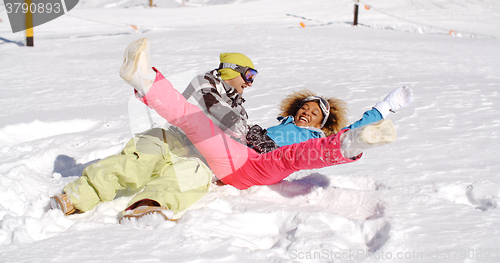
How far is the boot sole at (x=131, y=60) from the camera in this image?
168cm

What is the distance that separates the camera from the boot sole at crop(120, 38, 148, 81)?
168 centimetres

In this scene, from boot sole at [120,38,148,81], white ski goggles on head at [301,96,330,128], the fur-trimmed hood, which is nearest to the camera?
boot sole at [120,38,148,81]

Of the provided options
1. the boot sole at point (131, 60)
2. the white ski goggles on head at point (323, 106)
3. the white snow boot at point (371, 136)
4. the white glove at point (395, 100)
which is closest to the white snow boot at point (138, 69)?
the boot sole at point (131, 60)

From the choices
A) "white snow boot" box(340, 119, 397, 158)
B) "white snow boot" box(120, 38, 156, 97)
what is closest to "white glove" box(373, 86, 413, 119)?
"white snow boot" box(340, 119, 397, 158)

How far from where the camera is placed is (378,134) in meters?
1.56

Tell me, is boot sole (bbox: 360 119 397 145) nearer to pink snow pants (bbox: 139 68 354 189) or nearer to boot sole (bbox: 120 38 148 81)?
pink snow pants (bbox: 139 68 354 189)

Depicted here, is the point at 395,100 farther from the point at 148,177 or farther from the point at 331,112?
the point at 148,177

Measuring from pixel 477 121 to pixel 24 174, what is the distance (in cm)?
355

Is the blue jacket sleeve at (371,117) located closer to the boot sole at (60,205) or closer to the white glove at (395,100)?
the white glove at (395,100)

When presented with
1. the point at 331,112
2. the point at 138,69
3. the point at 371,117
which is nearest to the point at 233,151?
the point at 138,69

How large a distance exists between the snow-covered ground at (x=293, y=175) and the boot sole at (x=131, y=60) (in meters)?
0.68

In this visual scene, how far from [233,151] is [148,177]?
49 centimetres

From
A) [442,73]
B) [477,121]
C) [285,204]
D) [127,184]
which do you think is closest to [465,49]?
[442,73]

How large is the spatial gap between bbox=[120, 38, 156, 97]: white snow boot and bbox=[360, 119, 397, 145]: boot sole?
99 cm
